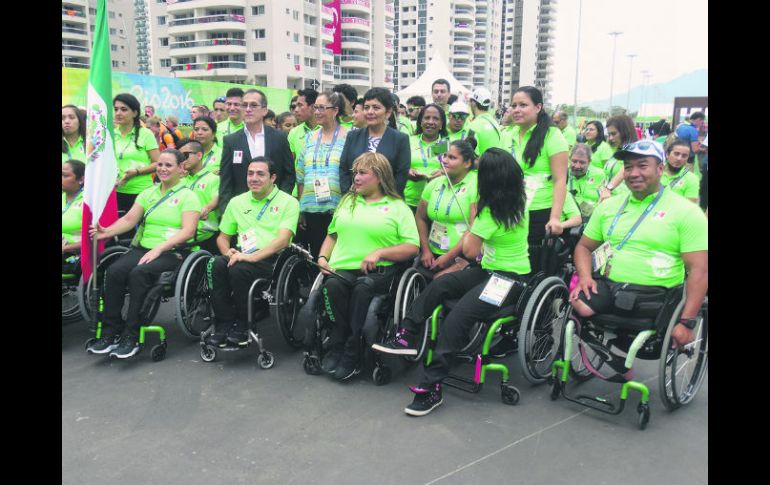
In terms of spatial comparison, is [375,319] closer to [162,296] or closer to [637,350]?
[637,350]

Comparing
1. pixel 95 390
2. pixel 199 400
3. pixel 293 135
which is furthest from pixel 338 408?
pixel 293 135

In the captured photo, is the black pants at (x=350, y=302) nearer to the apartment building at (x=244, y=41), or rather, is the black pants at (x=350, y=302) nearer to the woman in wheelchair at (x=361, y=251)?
the woman in wheelchair at (x=361, y=251)

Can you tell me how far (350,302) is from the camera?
3.43 m

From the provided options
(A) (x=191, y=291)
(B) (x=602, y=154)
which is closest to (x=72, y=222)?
(A) (x=191, y=291)

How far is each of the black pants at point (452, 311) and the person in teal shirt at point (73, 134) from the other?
3.08m

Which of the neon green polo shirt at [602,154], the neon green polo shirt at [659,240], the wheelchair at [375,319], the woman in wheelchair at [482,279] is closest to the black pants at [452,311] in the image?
the woman in wheelchair at [482,279]

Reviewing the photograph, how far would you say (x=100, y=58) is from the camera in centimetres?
338

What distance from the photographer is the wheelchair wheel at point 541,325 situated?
3.06 meters

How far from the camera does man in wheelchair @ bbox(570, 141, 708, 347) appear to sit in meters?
2.80

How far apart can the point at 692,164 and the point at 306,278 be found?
13.8 feet

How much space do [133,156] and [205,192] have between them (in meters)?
0.83

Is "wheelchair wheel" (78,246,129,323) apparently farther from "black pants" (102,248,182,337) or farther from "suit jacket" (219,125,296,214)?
"suit jacket" (219,125,296,214)

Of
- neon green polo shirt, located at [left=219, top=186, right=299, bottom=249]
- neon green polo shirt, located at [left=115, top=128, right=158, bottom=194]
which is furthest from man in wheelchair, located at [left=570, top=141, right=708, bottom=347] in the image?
neon green polo shirt, located at [left=115, top=128, right=158, bottom=194]

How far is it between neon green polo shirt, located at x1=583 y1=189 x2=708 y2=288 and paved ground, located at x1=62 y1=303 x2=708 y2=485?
0.74 meters
